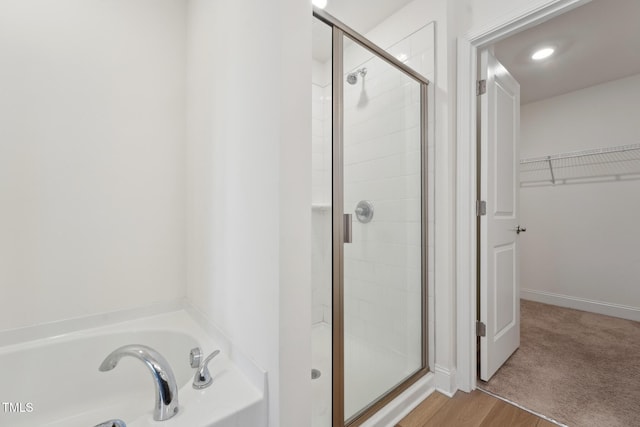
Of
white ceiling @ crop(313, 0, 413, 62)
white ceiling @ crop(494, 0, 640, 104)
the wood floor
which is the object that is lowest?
the wood floor

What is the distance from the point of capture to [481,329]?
161 centimetres

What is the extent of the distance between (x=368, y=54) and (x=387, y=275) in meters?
1.14

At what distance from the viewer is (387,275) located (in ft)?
5.05

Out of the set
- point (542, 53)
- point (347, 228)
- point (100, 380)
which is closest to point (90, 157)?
point (100, 380)

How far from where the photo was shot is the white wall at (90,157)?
1203 millimetres

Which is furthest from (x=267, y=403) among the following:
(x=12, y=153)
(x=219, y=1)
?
(x=219, y=1)

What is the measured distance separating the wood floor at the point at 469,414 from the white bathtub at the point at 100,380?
90 centimetres

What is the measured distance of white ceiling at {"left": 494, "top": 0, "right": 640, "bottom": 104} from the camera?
187 centimetres

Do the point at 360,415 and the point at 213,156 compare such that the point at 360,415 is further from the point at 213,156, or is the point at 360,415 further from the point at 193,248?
the point at 213,156

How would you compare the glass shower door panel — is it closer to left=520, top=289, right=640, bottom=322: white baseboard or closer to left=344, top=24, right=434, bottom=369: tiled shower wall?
left=344, top=24, right=434, bottom=369: tiled shower wall

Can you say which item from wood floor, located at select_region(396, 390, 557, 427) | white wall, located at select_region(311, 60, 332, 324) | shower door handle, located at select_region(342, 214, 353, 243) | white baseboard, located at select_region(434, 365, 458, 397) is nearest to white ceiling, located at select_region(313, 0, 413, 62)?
white wall, located at select_region(311, 60, 332, 324)

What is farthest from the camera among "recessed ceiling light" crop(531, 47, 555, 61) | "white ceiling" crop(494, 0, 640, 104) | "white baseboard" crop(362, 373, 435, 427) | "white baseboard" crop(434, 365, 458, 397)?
"recessed ceiling light" crop(531, 47, 555, 61)

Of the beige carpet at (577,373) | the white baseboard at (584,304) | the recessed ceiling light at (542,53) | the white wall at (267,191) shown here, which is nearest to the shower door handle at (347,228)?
the white wall at (267,191)

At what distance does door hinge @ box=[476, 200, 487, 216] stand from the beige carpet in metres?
0.99
